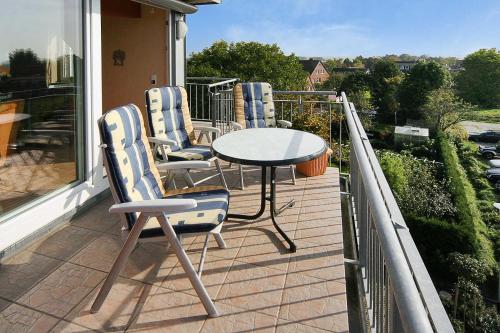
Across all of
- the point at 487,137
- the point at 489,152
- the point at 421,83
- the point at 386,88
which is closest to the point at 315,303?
the point at 489,152

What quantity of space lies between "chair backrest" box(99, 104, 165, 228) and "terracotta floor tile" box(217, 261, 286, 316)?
71 centimetres

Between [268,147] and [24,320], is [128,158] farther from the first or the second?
[268,147]

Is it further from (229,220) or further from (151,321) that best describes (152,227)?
(229,220)

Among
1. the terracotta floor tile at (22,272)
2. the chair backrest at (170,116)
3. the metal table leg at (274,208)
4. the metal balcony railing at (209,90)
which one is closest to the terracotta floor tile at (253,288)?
the metal table leg at (274,208)

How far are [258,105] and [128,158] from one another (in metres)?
2.90

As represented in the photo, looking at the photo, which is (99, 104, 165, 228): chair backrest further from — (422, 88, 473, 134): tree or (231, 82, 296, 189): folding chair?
(422, 88, 473, 134): tree

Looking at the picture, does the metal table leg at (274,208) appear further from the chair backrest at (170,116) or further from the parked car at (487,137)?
the parked car at (487,137)

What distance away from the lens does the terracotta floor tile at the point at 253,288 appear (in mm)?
2240

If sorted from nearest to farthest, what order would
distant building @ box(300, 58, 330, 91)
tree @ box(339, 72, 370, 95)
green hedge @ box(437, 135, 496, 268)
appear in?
1. green hedge @ box(437, 135, 496, 268)
2. tree @ box(339, 72, 370, 95)
3. distant building @ box(300, 58, 330, 91)

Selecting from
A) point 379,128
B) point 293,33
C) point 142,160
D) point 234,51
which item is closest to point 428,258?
point 142,160

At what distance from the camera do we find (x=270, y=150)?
121 inches

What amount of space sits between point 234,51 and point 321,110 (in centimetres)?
1614

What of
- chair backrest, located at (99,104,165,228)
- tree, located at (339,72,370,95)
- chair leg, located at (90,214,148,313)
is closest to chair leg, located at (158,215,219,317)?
chair leg, located at (90,214,148,313)

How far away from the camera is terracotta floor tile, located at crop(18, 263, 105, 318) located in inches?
86.0
